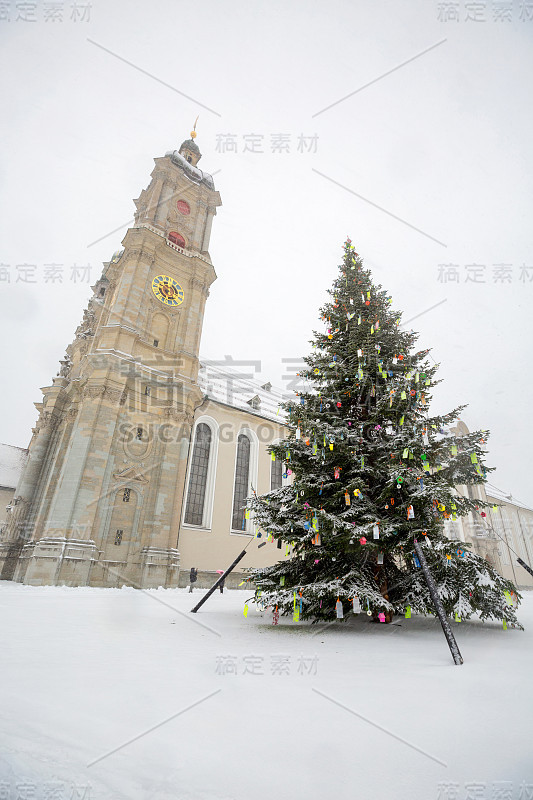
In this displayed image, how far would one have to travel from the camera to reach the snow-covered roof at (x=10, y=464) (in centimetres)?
3312

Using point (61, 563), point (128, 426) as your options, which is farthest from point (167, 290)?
point (61, 563)

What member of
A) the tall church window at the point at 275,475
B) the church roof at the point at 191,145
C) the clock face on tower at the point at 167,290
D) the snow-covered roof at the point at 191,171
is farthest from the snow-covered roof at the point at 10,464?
the church roof at the point at 191,145

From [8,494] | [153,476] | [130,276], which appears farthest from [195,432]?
[8,494]

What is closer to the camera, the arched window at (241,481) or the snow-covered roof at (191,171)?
the arched window at (241,481)

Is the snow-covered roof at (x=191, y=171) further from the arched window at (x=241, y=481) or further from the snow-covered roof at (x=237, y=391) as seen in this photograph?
the arched window at (x=241, y=481)

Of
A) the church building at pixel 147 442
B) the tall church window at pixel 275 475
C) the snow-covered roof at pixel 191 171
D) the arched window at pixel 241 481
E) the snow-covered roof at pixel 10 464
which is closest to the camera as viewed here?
the church building at pixel 147 442

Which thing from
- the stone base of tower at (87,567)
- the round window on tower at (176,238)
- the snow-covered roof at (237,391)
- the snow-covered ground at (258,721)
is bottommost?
the snow-covered ground at (258,721)

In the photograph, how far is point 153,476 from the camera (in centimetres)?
2038

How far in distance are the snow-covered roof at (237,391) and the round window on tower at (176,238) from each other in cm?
952

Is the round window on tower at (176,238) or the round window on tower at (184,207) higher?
the round window on tower at (184,207)

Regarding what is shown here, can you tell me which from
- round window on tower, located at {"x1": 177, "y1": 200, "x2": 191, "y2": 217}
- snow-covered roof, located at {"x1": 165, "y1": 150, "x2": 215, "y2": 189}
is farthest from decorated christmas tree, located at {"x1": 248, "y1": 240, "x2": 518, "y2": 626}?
snow-covered roof, located at {"x1": 165, "y1": 150, "x2": 215, "y2": 189}

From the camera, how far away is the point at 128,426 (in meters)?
20.4

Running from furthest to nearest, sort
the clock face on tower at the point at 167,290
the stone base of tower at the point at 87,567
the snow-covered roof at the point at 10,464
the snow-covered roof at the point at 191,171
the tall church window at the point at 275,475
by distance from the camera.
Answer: the snow-covered roof at the point at 10,464, the snow-covered roof at the point at 191,171, the tall church window at the point at 275,475, the clock face on tower at the point at 167,290, the stone base of tower at the point at 87,567

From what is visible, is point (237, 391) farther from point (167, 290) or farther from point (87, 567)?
point (87, 567)
